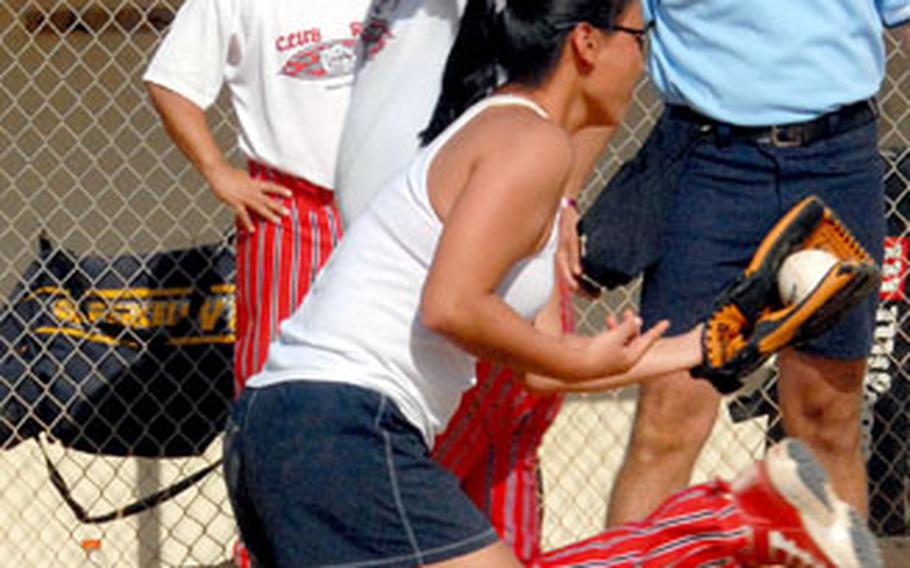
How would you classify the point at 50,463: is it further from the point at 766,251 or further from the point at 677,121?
the point at 766,251

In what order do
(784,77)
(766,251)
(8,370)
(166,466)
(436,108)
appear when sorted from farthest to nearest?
1. (166,466)
2. (8,370)
3. (784,77)
4. (436,108)
5. (766,251)

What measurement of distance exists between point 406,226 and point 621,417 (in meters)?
A: 3.09

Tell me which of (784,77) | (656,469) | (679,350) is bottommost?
(656,469)

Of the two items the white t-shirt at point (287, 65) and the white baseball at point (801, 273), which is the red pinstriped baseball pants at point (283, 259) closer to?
the white t-shirt at point (287, 65)

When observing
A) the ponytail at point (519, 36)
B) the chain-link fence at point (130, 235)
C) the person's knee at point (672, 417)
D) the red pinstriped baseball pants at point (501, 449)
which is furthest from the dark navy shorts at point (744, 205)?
the chain-link fence at point (130, 235)

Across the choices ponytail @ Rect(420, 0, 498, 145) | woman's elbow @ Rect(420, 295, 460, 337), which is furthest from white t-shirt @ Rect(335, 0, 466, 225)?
woman's elbow @ Rect(420, 295, 460, 337)

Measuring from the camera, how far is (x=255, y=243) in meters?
4.19

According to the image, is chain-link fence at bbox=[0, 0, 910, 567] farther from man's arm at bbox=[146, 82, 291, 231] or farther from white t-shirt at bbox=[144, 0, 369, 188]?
white t-shirt at bbox=[144, 0, 369, 188]

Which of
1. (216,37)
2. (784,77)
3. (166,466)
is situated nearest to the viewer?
(784,77)

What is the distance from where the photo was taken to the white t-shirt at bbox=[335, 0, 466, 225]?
12.1 feet

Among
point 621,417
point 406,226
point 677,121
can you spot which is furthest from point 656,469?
point 621,417

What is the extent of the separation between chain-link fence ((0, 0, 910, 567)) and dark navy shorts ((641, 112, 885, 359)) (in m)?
1.52

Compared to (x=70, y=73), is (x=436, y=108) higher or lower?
higher

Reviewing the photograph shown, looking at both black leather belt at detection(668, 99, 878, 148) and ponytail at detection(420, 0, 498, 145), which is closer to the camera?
ponytail at detection(420, 0, 498, 145)
